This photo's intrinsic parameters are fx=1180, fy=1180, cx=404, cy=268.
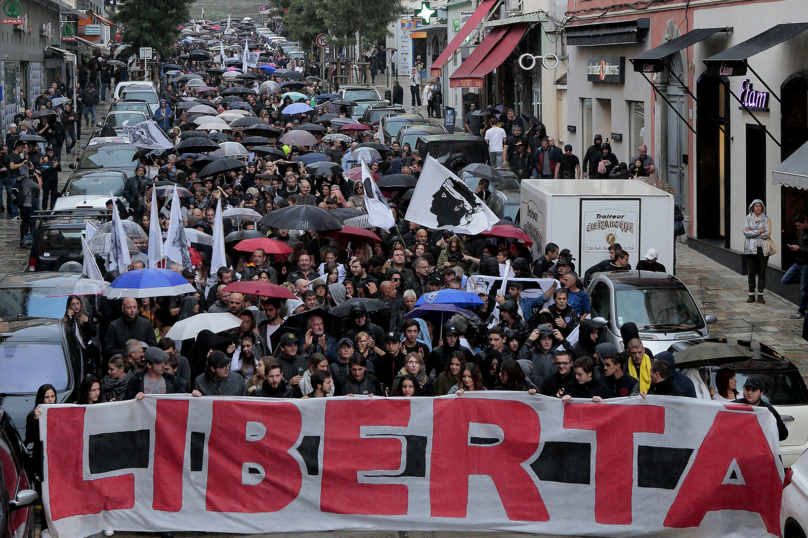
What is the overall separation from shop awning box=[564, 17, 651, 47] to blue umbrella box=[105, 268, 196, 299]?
1582 centimetres

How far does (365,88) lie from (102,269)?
27.3 meters

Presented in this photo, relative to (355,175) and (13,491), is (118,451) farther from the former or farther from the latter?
(355,175)

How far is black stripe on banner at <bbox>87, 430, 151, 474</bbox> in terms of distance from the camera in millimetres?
9219

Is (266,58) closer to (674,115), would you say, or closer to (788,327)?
(674,115)

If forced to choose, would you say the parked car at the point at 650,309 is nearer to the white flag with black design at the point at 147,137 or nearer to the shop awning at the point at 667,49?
the shop awning at the point at 667,49

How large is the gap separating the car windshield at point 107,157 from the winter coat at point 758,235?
1385 cm

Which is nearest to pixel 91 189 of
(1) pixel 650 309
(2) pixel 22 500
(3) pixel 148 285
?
(3) pixel 148 285

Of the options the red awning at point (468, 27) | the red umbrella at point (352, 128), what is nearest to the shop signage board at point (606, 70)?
the red umbrella at point (352, 128)

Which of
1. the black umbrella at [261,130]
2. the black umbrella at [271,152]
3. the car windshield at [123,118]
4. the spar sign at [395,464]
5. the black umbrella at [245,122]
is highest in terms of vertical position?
the car windshield at [123,118]

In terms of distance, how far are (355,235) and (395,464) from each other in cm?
712

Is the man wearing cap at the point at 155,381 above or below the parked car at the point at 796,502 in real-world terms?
above

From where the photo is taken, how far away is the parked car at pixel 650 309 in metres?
13.3

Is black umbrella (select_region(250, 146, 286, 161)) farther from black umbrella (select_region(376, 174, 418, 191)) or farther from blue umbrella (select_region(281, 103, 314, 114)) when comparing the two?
blue umbrella (select_region(281, 103, 314, 114))

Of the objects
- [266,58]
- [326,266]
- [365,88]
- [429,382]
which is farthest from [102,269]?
[266,58]
